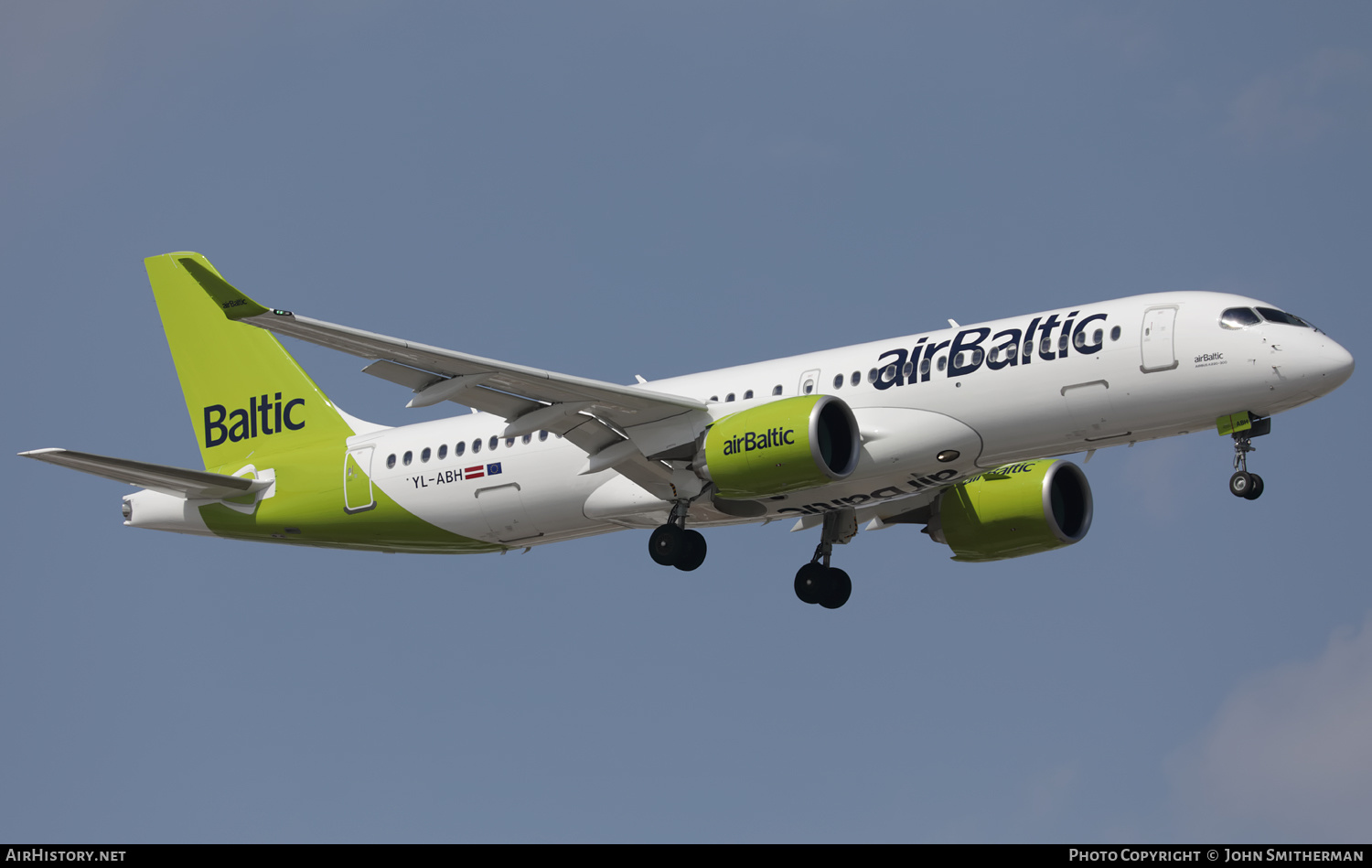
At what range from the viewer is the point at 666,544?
35.6 m

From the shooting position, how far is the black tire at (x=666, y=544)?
35.5 metres

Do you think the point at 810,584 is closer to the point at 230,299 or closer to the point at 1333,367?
the point at 1333,367

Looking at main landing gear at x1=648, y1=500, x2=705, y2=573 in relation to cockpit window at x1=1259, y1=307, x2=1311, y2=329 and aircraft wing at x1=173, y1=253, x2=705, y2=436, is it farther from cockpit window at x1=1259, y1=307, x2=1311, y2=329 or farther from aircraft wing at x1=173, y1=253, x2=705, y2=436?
cockpit window at x1=1259, y1=307, x2=1311, y2=329

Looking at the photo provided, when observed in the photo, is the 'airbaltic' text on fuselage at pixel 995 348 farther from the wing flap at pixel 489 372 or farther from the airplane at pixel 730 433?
the wing flap at pixel 489 372

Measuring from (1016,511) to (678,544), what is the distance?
7762mm

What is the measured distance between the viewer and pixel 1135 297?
110 feet

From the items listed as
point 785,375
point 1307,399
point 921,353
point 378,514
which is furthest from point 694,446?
point 1307,399

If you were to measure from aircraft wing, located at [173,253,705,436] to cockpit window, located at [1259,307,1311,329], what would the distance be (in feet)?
35.4

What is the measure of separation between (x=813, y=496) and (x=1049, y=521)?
590 cm

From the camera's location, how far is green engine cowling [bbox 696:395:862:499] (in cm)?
3303

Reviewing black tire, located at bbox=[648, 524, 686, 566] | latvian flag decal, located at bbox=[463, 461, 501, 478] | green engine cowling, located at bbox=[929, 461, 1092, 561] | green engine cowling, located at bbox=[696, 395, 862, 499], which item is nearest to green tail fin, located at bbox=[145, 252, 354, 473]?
latvian flag decal, located at bbox=[463, 461, 501, 478]

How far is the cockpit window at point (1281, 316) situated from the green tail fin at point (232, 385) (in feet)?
66.3

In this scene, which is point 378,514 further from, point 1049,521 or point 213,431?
point 1049,521

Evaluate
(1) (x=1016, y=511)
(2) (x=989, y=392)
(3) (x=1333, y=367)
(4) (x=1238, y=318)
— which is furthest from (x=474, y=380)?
(3) (x=1333, y=367)
